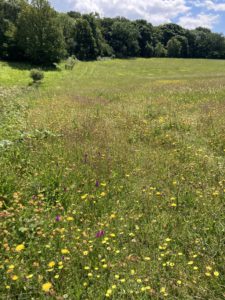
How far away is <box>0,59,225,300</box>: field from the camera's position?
10.9 ft

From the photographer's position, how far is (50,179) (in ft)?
17.9

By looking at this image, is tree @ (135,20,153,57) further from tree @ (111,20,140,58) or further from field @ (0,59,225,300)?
field @ (0,59,225,300)

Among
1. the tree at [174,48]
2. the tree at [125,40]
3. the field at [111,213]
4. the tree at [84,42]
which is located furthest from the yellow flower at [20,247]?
the tree at [174,48]

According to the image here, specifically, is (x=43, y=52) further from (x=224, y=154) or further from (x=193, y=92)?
(x=224, y=154)

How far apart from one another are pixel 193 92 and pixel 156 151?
1066 cm

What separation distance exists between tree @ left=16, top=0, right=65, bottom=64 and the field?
42.7 meters

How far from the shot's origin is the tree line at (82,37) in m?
47.3

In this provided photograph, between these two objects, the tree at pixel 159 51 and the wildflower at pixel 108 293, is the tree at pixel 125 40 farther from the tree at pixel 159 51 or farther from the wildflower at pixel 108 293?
the wildflower at pixel 108 293

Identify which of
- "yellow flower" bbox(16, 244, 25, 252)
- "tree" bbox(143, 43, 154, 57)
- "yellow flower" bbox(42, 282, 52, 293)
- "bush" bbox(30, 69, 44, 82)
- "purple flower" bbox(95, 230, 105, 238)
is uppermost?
"tree" bbox(143, 43, 154, 57)

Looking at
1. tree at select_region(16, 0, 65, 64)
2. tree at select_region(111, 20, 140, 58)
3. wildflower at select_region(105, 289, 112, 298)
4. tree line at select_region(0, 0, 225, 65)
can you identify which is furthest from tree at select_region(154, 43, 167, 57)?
wildflower at select_region(105, 289, 112, 298)

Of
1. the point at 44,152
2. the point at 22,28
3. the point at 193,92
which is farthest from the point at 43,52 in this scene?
the point at 44,152

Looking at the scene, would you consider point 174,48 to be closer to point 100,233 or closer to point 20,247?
point 100,233

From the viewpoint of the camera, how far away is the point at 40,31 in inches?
1858

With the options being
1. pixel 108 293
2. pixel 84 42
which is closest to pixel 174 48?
pixel 84 42
